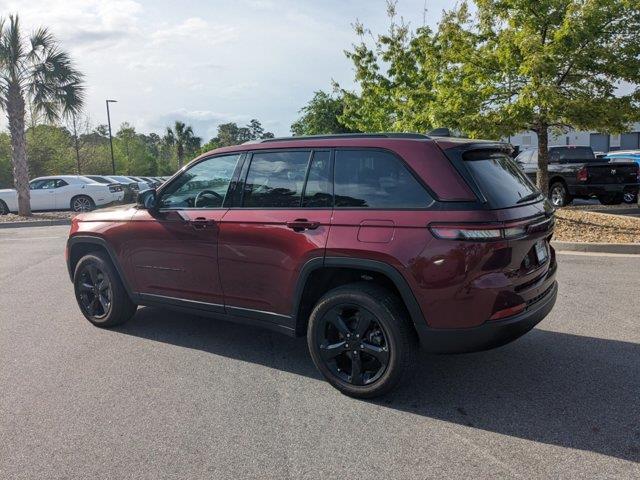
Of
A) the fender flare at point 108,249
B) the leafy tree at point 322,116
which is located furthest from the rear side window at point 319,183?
the leafy tree at point 322,116

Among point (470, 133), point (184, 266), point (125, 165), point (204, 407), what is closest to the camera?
point (204, 407)

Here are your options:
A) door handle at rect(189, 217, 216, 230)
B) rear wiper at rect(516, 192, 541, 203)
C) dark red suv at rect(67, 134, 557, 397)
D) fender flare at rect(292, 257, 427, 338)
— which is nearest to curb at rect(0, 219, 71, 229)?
dark red suv at rect(67, 134, 557, 397)

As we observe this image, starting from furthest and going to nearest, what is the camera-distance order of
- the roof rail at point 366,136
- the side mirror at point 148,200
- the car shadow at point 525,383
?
the side mirror at point 148,200 → the roof rail at point 366,136 → the car shadow at point 525,383

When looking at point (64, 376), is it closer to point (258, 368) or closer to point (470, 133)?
point (258, 368)

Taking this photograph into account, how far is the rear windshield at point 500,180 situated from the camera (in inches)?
134

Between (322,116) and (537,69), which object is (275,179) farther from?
(322,116)

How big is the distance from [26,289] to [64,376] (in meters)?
3.62

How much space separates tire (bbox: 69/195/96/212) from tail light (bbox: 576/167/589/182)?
15.5 meters

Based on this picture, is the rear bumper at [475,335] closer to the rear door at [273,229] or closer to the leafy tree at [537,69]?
the rear door at [273,229]

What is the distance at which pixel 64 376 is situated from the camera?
163 inches

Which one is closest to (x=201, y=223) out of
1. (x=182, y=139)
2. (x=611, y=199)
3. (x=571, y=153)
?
(x=611, y=199)

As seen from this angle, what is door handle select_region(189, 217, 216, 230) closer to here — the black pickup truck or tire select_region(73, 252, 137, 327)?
tire select_region(73, 252, 137, 327)

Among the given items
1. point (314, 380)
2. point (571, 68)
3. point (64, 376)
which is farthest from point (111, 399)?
point (571, 68)

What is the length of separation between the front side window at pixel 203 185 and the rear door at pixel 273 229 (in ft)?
0.58
